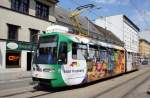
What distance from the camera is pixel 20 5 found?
101ft

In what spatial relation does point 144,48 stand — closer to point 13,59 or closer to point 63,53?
point 13,59

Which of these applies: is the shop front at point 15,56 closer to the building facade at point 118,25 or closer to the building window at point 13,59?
the building window at point 13,59

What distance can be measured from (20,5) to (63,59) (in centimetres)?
1885

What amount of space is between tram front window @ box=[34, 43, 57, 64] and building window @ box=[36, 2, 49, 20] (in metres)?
20.4

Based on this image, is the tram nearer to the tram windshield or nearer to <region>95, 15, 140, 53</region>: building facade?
the tram windshield

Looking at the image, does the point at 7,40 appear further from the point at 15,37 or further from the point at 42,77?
the point at 42,77

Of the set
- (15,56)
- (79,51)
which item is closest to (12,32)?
(15,56)

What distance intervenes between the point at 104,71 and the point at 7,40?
43.1 ft

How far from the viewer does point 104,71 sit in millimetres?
19141

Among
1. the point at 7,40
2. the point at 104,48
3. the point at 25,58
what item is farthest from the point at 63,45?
the point at 25,58

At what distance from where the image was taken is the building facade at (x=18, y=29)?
92.7ft

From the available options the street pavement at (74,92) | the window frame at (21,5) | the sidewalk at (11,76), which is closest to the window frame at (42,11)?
the window frame at (21,5)

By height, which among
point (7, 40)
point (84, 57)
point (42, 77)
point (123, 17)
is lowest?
point (42, 77)

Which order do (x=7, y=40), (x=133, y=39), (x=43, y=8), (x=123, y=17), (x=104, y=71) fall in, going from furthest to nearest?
1. (x=133, y=39)
2. (x=123, y=17)
3. (x=43, y=8)
4. (x=7, y=40)
5. (x=104, y=71)
